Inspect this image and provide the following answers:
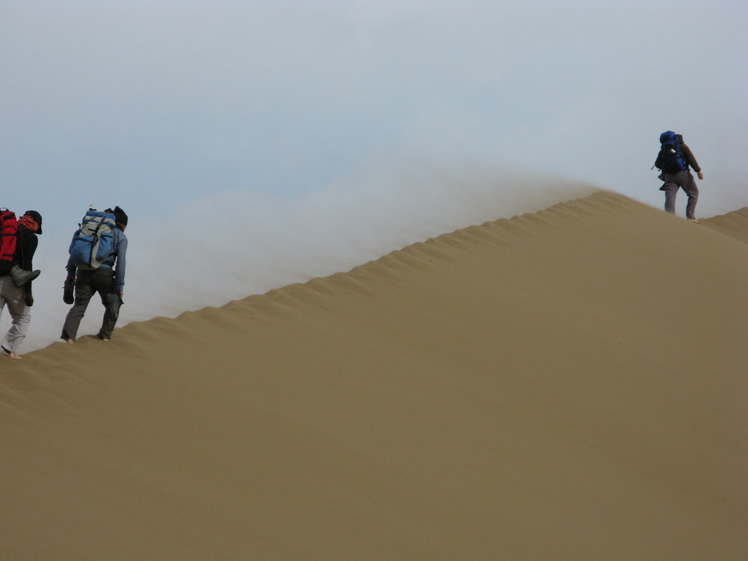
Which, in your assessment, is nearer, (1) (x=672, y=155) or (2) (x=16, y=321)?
(2) (x=16, y=321)

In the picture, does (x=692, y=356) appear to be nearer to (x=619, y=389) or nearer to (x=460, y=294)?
(x=619, y=389)

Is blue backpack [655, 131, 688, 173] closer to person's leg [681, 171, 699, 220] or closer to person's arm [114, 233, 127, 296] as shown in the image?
person's leg [681, 171, 699, 220]

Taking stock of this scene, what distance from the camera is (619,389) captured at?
6.70 metres

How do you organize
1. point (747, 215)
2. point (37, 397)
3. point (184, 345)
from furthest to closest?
1. point (747, 215)
2. point (184, 345)
3. point (37, 397)

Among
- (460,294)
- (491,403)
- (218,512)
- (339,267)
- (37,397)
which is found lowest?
(218,512)

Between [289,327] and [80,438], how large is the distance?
2.27 meters

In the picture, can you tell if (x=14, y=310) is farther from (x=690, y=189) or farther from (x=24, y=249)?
(x=690, y=189)

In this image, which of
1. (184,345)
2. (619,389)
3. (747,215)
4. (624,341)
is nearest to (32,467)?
(184,345)

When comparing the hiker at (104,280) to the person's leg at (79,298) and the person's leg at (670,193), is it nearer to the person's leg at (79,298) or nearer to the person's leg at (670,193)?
the person's leg at (79,298)

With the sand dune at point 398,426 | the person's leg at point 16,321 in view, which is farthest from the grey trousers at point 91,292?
the person's leg at point 16,321

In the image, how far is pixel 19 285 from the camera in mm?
6699

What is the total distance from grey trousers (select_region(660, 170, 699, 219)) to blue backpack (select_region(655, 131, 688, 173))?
87 millimetres

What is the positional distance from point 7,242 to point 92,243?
62 cm

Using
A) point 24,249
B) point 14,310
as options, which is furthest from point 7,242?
point 14,310
